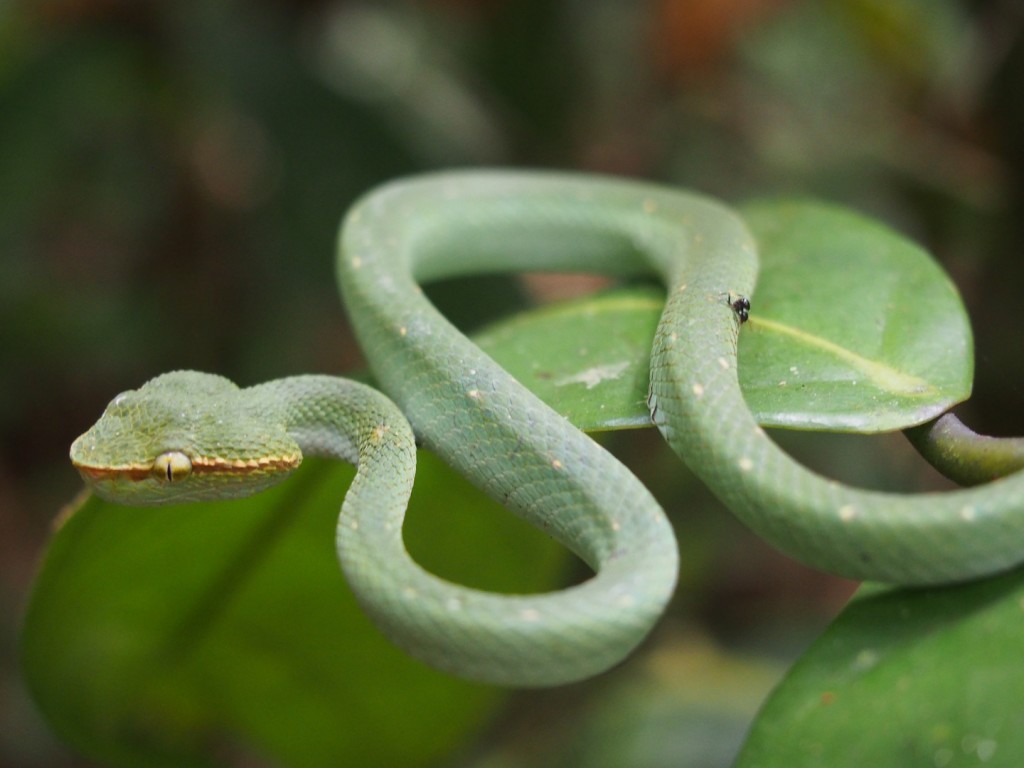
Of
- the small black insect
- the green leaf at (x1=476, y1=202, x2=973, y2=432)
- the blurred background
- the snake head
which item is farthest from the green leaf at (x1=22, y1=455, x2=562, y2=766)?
the blurred background

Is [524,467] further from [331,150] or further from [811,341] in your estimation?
[331,150]

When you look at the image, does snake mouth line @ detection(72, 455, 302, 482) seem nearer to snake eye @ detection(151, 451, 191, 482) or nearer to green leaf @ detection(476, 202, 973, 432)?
snake eye @ detection(151, 451, 191, 482)

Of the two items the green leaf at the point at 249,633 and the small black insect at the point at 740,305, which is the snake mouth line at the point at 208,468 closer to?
the green leaf at the point at 249,633

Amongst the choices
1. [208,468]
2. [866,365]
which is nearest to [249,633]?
[208,468]

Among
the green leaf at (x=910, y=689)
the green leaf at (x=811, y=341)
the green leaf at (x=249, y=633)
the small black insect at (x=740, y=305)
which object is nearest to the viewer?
the green leaf at (x=910, y=689)

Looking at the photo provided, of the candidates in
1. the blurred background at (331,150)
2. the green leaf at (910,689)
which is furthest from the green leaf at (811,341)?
the blurred background at (331,150)
